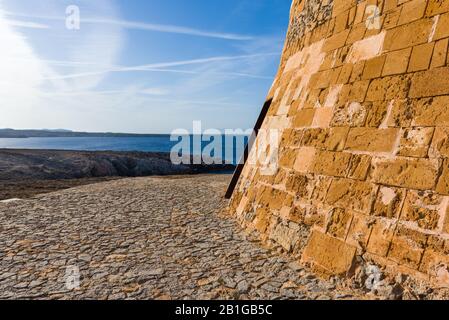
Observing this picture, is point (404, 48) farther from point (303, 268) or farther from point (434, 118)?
point (303, 268)

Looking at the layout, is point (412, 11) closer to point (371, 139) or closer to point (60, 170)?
point (371, 139)

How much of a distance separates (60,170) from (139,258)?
20.3m

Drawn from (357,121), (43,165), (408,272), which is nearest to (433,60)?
(357,121)

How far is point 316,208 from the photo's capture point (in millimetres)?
4898

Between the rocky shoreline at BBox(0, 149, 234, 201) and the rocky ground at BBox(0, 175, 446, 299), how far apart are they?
4.81 m

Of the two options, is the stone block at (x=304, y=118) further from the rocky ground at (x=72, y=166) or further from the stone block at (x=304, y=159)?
the rocky ground at (x=72, y=166)

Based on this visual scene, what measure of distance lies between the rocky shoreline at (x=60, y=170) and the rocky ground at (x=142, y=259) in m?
4.81

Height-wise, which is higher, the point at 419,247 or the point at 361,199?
the point at 361,199

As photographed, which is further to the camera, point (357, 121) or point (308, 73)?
point (308, 73)

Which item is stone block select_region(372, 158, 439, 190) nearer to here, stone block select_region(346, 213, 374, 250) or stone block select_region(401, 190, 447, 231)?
stone block select_region(401, 190, 447, 231)

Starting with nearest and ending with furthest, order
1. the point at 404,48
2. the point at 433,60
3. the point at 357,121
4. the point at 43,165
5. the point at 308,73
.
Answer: the point at 433,60, the point at 404,48, the point at 357,121, the point at 308,73, the point at 43,165

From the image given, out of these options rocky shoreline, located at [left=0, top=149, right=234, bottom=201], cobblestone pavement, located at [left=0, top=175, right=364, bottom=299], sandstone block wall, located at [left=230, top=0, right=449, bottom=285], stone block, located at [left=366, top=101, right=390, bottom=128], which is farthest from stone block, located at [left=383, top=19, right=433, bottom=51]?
rocky shoreline, located at [left=0, top=149, right=234, bottom=201]

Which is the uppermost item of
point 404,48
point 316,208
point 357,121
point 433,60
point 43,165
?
point 404,48

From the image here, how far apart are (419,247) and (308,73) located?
4.44m
